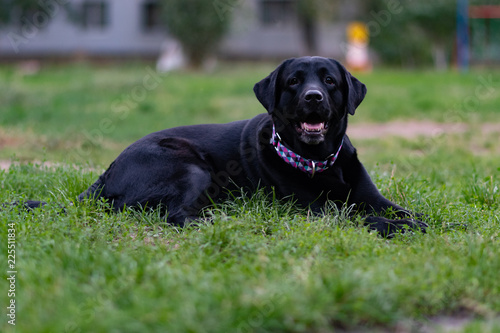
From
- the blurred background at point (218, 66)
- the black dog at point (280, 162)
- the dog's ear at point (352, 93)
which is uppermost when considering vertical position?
the dog's ear at point (352, 93)

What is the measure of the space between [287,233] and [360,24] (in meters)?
23.2

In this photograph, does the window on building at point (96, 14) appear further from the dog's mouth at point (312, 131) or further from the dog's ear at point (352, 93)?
the dog's mouth at point (312, 131)

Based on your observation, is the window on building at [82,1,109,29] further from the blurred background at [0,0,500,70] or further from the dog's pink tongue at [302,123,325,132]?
the dog's pink tongue at [302,123,325,132]

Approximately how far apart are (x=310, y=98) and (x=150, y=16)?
24.8 meters

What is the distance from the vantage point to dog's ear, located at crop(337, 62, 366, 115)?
14.3ft

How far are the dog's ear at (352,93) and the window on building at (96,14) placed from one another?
24622 mm

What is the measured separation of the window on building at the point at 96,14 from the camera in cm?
2731

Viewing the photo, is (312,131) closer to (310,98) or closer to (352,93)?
(310,98)

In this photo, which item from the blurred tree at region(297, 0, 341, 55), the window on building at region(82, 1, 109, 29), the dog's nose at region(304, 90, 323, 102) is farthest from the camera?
the window on building at region(82, 1, 109, 29)

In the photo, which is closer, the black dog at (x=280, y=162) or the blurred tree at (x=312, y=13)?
the black dog at (x=280, y=162)

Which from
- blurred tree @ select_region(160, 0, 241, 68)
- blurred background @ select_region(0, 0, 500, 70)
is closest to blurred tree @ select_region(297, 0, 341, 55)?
blurred background @ select_region(0, 0, 500, 70)

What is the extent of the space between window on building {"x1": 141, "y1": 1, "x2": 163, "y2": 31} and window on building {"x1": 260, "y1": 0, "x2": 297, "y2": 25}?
482 centimetres

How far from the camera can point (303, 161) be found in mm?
4262

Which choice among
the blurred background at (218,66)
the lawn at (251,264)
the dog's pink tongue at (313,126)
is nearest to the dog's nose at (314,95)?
the dog's pink tongue at (313,126)
